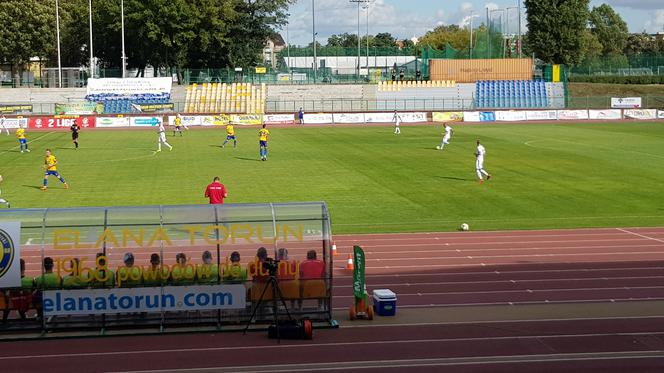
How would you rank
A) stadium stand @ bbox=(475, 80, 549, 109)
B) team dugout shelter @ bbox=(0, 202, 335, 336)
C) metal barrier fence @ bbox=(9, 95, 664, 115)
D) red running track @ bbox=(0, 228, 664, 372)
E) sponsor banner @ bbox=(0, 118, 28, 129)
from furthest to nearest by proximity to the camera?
stadium stand @ bbox=(475, 80, 549, 109) → metal barrier fence @ bbox=(9, 95, 664, 115) → sponsor banner @ bbox=(0, 118, 28, 129) → team dugout shelter @ bbox=(0, 202, 335, 336) → red running track @ bbox=(0, 228, 664, 372)

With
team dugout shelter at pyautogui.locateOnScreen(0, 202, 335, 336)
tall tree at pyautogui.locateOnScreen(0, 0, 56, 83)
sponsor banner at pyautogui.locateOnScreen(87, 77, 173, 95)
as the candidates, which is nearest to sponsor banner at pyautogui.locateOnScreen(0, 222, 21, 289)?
team dugout shelter at pyautogui.locateOnScreen(0, 202, 335, 336)

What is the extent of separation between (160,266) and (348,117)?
62576 millimetres

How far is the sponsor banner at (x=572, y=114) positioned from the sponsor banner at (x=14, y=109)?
167ft

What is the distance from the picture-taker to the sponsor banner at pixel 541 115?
80312 mm

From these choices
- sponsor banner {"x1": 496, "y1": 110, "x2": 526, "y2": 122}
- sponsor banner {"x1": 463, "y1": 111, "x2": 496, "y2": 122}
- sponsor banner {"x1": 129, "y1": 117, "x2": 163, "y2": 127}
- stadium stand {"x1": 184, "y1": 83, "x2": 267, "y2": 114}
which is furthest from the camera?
stadium stand {"x1": 184, "y1": 83, "x2": 267, "y2": 114}

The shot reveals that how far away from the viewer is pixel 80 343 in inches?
626

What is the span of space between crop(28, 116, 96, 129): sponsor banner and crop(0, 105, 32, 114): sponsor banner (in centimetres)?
1197

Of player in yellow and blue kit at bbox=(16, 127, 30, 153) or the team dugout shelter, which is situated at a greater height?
player in yellow and blue kit at bbox=(16, 127, 30, 153)

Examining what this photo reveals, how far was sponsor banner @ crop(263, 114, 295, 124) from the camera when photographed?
259ft

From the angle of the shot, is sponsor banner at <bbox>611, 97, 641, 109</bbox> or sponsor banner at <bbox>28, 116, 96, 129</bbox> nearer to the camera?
sponsor banner at <bbox>28, 116, 96, 129</bbox>

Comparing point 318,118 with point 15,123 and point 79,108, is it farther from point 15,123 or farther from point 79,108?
point 15,123

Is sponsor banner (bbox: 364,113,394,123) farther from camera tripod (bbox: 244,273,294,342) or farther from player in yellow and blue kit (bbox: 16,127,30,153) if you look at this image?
camera tripod (bbox: 244,273,294,342)

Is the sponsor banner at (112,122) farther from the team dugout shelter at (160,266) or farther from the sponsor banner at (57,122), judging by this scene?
the team dugout shelter at (160,266)

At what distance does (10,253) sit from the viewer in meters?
16.2
